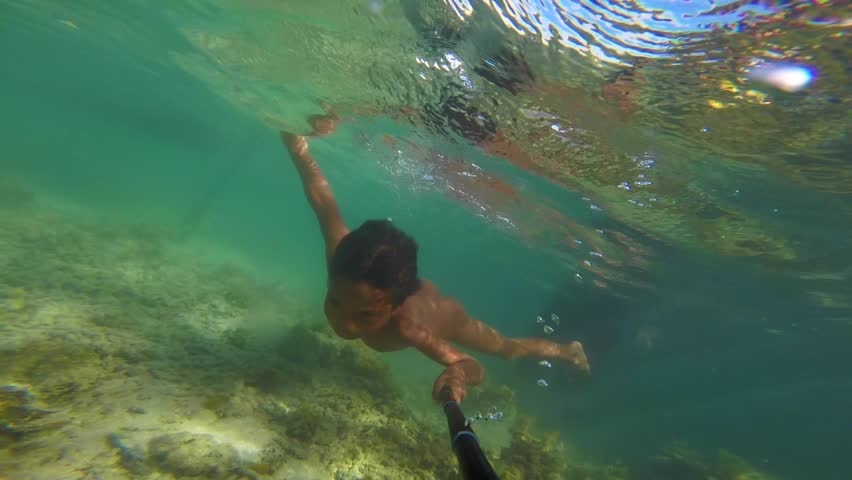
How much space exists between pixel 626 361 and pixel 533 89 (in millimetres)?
20241

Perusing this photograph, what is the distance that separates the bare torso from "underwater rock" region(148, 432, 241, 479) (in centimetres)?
234

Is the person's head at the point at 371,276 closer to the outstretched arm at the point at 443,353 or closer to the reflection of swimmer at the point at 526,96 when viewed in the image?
the outstretched arm at the point at 443,353

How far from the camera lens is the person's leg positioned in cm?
721

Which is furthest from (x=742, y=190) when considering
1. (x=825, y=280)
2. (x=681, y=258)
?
(x=825, y=280)

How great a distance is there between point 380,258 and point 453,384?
179 cm

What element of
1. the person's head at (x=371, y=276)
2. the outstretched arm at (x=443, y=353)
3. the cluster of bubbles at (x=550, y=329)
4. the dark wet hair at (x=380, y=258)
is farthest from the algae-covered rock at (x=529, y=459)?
the cluster of bubbles at (x=550, y=329)

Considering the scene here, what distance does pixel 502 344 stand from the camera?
8.00m

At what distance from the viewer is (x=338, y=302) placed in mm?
4930

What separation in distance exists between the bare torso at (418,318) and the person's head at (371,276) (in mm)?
196

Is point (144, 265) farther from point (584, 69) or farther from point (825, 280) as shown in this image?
point (825, 280)

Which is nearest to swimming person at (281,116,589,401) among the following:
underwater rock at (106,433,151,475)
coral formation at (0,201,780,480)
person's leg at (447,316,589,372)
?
person's leg at (447,316,589,372)

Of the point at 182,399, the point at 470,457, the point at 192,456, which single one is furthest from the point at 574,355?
the point at 470,457

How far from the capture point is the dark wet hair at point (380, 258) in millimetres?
4605

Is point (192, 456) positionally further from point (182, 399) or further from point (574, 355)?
point (574, 355)
